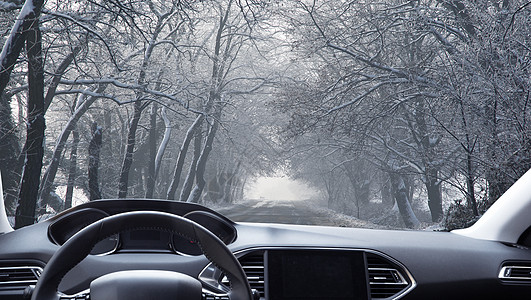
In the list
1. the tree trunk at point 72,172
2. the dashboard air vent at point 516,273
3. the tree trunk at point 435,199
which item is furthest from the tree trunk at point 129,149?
the dashboard air vent at point 516,273

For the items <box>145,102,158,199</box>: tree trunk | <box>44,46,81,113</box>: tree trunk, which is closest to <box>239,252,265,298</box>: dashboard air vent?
<box>44,46,81,113</box>: tree trunk

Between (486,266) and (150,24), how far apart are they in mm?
10553

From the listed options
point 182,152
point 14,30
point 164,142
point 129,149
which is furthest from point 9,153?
point 164,142

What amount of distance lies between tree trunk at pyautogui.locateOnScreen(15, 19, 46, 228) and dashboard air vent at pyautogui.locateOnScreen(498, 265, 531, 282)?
8.97m

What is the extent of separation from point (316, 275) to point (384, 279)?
472 millimetres

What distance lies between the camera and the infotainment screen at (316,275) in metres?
2.89

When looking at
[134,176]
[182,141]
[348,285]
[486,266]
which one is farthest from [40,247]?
[134,176]

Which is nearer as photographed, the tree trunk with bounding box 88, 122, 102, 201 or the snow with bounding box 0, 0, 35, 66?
the tree trunk with bounding box 88, 122, 102, 201

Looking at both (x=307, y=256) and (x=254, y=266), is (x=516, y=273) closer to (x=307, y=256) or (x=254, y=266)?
(x=307, y=256)

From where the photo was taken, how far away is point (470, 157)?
8.97 m

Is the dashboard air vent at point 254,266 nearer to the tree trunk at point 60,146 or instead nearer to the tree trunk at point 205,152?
the tree trunk at point 60,146

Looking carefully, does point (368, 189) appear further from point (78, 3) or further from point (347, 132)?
point (78, 3)

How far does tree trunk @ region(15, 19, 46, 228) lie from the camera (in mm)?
10023

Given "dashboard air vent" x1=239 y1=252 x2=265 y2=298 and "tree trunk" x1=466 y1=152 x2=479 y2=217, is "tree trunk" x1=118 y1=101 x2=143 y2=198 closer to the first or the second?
"tree trunk" x1=466 y1=152 x2=479 y2=217
